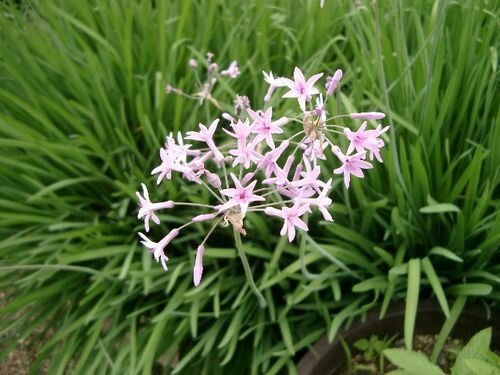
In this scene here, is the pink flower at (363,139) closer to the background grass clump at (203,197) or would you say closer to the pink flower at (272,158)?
the pink flower at (272,158)

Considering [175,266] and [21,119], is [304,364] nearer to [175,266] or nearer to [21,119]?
[175,266]

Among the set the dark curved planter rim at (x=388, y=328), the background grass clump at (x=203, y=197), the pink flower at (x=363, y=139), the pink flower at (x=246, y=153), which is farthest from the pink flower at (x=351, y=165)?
the dark curved planter rim at (x=388, y=328)

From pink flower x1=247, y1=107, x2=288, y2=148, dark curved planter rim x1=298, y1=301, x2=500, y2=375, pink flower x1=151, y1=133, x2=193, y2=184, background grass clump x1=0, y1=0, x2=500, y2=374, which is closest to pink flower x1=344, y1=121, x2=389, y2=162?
pink flower x1=247, y1=107, x2=288, y2=148


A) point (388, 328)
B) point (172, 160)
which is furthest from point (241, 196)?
point (388, 328)

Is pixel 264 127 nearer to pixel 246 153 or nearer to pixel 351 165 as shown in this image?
pixel 246 153

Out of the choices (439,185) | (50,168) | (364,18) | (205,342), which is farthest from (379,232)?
(50,168)

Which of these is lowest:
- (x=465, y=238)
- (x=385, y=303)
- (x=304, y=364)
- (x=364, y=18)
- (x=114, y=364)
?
(x=114, y=364)
